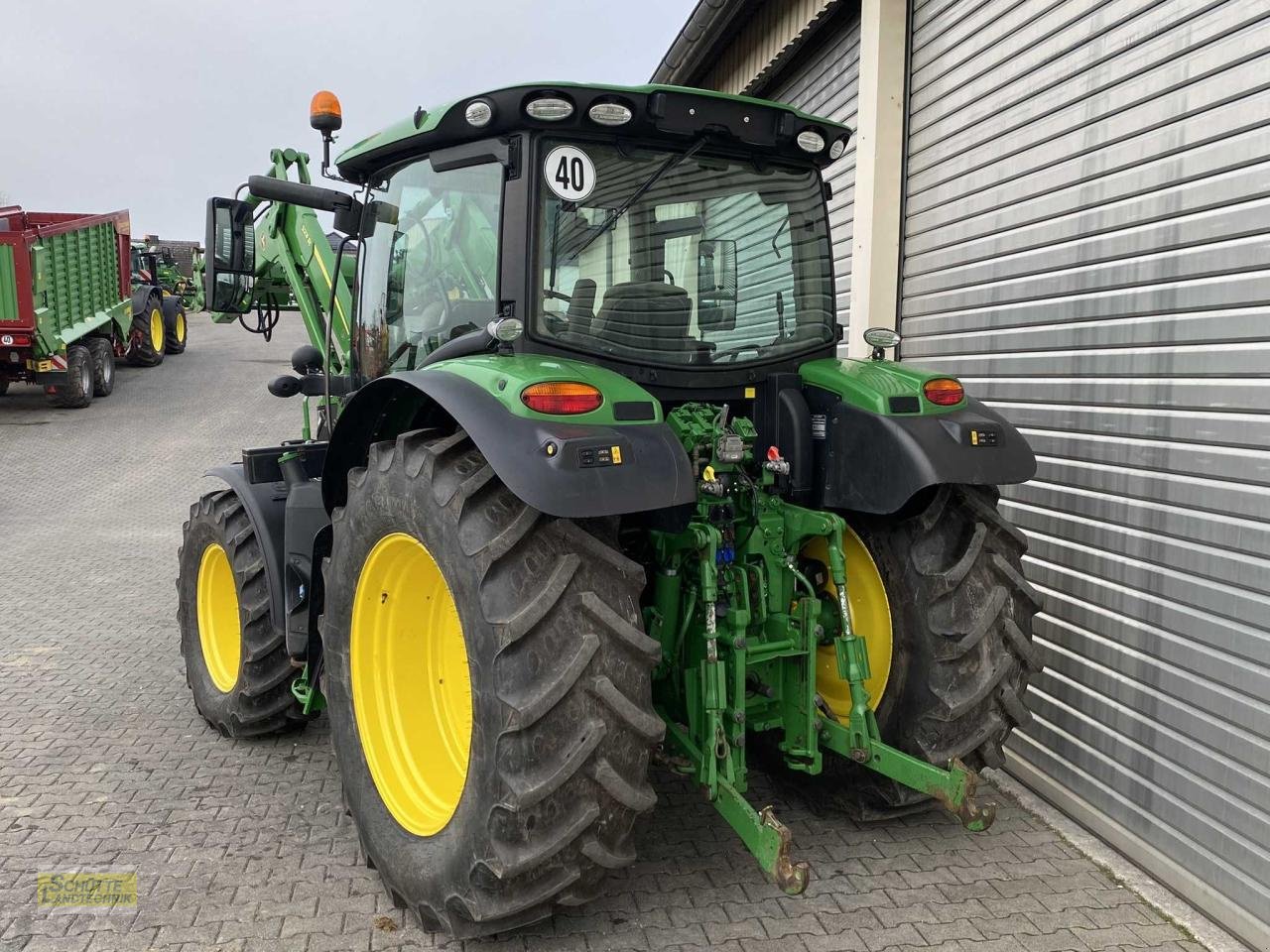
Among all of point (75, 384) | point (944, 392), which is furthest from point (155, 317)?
point (944, 392)

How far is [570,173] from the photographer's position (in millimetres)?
2871

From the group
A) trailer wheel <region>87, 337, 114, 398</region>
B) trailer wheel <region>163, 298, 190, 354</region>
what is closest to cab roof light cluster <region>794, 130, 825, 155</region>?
trailer wheel <region>87, 337, 114, 398</region>

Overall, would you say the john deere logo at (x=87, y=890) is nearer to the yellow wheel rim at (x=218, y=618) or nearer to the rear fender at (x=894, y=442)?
the yellow wheel rim at (x=218, y=618)

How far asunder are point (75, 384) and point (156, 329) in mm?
4270

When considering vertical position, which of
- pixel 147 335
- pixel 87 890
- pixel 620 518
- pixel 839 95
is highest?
pixel 839 95

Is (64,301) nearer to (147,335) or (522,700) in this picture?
(147,335)

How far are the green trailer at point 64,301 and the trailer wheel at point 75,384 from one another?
12mm

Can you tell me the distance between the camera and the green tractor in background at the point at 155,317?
53.8 ft

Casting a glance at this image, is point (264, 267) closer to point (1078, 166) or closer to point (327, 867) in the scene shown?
point (327, 867)

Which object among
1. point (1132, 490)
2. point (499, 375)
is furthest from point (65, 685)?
point (1132, 490)

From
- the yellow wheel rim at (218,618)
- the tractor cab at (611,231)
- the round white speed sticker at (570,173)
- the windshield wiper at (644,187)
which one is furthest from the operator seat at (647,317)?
the yellow wheel rim at (218,618)

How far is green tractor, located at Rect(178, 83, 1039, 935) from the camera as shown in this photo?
7.77 ft

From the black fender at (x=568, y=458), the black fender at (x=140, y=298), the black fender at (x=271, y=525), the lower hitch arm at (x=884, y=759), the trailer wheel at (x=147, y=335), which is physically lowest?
the lower hitch arm at (x=884, y=759)

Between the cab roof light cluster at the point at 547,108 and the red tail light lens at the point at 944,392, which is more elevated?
the cab roof light cluster at the point at 547,108
